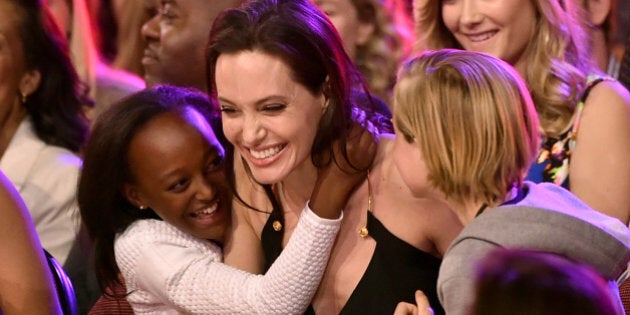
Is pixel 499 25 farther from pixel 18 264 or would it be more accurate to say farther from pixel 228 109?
pixel 18 264

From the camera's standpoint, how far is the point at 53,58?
11.3 ft

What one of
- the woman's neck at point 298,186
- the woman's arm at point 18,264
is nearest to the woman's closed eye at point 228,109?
the woman's neck at point 298,186

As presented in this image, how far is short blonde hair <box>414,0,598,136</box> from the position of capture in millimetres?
2777

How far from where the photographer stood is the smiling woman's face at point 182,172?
8.52 feet

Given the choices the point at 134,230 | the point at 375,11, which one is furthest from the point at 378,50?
the point at 134,230

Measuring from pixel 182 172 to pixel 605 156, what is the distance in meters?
1.06

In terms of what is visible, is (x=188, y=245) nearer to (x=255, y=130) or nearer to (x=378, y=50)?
(x=255, y=130)

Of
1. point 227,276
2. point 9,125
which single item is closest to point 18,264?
point 227,276

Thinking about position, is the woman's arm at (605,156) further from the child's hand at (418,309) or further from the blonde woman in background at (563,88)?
the child's hand at (418,309)

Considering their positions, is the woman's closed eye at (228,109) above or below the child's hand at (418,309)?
above

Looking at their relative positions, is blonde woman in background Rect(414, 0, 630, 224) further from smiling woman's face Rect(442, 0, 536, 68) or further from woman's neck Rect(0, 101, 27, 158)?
woman's neck Rect(0, 101, 27, 158)

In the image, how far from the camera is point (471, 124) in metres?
2.03

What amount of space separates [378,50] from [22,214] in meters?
1.62

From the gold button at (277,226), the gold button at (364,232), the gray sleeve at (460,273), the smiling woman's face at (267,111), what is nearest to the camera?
the gray sleeve at (460,273)
